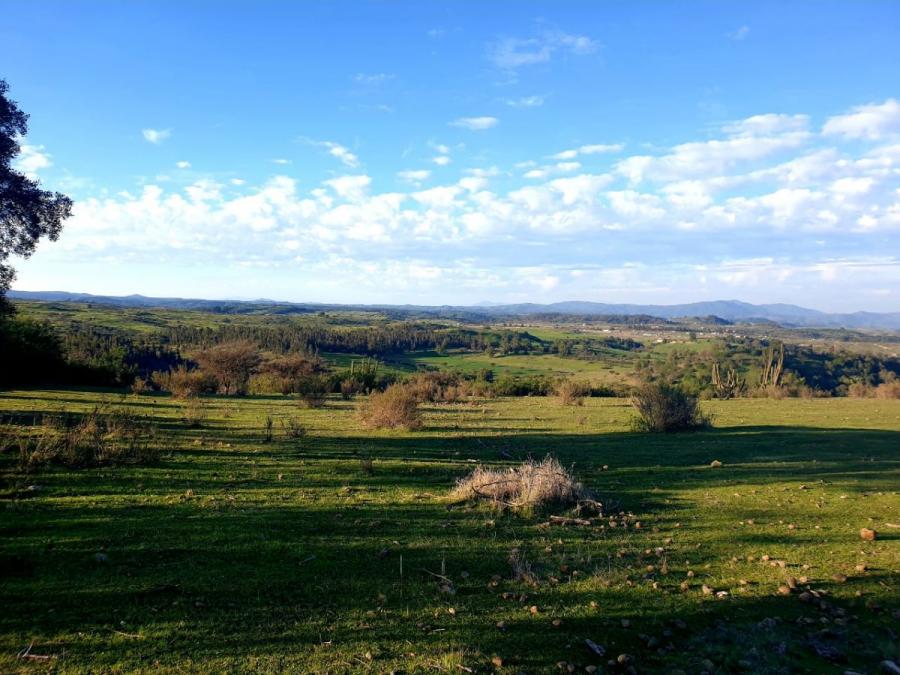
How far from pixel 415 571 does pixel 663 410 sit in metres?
18.5

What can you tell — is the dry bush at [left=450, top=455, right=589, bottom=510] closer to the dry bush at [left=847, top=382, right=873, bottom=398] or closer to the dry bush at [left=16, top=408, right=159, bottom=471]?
the dry bush at [left=16, top=408, right=159, bottom=471]

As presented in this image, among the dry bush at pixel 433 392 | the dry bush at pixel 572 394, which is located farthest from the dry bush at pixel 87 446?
the dry bush at pixel 572 394

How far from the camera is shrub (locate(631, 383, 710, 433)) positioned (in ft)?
74.3

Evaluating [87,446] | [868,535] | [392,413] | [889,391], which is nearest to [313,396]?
[392,413]

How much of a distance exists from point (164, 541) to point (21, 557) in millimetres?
1572

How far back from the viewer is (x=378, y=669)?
Result: 470 centimetres

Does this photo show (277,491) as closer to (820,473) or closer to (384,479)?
(384,479)

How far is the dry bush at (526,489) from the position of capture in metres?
10.1

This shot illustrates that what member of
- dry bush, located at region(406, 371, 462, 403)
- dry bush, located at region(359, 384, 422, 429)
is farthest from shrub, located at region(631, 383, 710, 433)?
dry bush, located at region(406, 371, 462, 403)

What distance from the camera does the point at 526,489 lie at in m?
10.2

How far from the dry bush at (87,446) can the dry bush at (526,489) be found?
7.64 m

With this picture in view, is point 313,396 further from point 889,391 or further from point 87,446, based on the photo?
point 889,391

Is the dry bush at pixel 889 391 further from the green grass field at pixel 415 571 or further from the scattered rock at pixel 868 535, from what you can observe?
the scattered rock at pixel 868 535

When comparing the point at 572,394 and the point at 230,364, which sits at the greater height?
the point at 230,364
